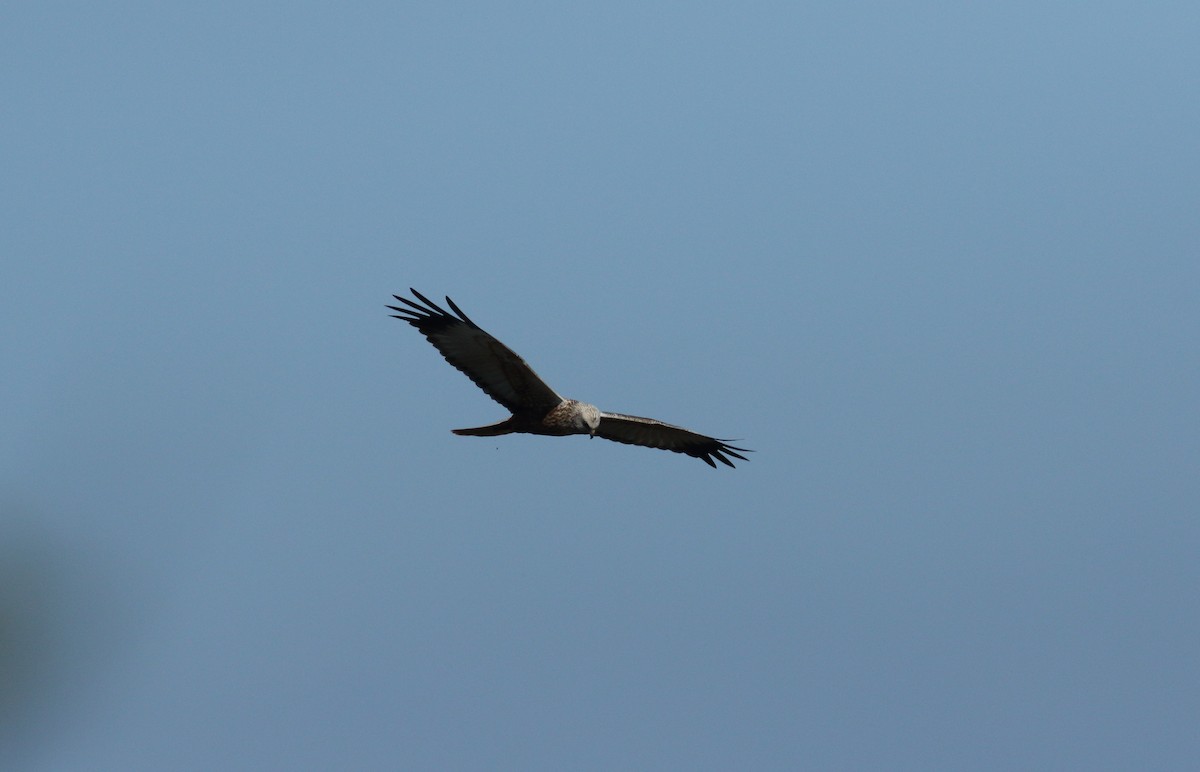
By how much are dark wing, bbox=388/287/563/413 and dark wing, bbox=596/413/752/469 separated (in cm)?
128

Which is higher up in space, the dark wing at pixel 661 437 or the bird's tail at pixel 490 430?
the dark wing at pixel 661 437

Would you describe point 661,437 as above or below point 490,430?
above

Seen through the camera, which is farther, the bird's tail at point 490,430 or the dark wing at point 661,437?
the dark wing at point 661,437

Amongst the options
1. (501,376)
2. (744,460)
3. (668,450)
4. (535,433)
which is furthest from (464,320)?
(744,460)

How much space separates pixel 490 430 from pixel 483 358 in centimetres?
101

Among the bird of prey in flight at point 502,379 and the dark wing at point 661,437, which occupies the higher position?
the dark wing at point 661,437

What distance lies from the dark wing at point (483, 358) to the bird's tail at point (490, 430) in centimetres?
26

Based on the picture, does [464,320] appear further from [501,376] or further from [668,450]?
[668,450]

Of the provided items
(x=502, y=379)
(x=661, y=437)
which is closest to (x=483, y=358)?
(x=502, y=379)

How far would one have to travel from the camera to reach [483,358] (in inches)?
653

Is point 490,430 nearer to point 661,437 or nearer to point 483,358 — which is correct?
point 483,358

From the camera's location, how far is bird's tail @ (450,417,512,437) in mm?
16625

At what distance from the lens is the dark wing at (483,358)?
16234 millimetres

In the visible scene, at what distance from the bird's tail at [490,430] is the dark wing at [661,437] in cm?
141
